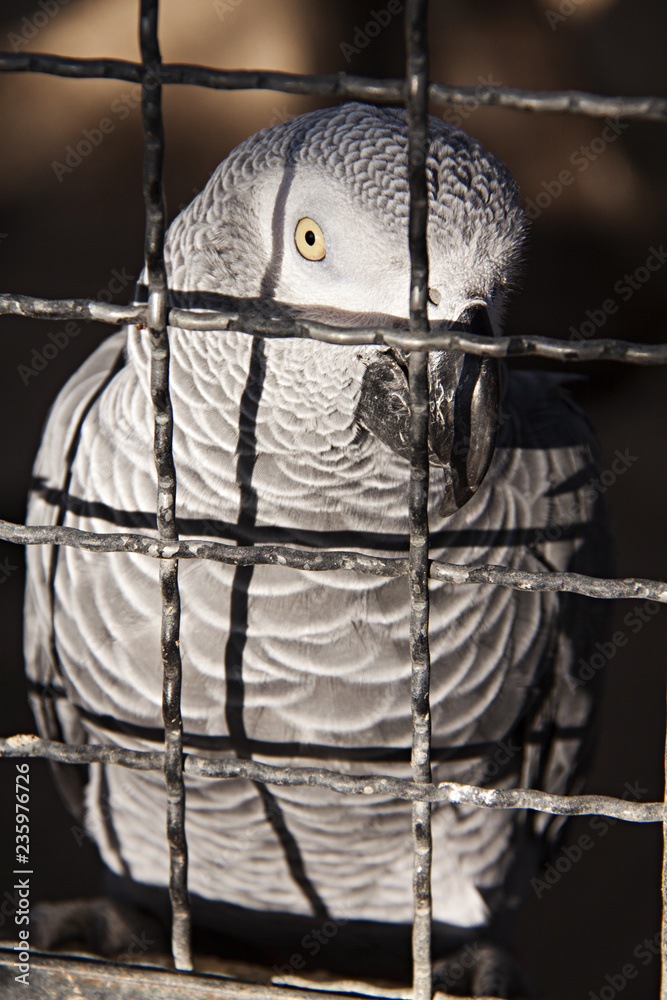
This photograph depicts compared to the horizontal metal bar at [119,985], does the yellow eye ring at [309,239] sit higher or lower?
higher

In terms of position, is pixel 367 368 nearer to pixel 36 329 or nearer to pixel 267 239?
pixel 267 239

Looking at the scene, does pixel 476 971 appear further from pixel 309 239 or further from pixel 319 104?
pixel 319 104

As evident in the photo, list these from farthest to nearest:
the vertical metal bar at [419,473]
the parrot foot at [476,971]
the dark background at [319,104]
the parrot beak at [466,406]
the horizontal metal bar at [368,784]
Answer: the dark background at [319,104] → the parrot foot at [476,971] → the parrot beak at [466,406] → the horizontal metal bar at [368,784] → the vertical metal bar at [419,473]

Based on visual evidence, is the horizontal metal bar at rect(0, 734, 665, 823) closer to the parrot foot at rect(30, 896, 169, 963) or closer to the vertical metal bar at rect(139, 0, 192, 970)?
the vertical metal bar at rect(139, 0, 192, 970)

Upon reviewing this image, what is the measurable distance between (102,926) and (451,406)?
116cm

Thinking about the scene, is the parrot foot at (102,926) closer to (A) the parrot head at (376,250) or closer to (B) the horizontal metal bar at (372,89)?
(A) the parrot head at (376,250)

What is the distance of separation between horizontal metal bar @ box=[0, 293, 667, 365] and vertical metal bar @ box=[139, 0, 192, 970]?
0.03m

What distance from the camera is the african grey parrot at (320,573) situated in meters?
0.94

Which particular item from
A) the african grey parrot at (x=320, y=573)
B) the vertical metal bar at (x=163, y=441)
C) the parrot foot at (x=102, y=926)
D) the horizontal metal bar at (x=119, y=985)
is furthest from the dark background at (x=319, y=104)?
the vertical metal bar at (x=163, y=441)

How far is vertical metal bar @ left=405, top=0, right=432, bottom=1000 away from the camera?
56cm

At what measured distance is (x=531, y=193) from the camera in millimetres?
2287

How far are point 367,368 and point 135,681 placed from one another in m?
0.57

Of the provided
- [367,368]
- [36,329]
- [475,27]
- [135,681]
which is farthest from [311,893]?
[475,27]

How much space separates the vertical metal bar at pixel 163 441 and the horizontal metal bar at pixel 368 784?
1.6 inches
